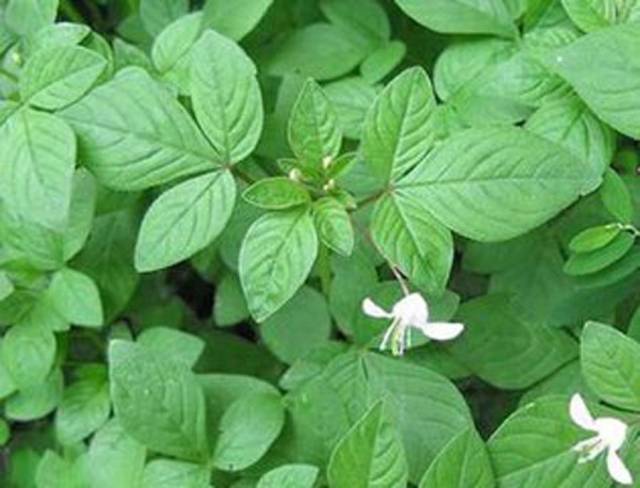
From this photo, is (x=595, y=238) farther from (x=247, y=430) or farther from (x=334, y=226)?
(x=247, y=430)

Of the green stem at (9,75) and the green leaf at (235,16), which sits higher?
the green leaf at (235,16)

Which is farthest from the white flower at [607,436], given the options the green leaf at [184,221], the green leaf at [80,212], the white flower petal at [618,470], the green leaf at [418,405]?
the green leaf at [80,212]

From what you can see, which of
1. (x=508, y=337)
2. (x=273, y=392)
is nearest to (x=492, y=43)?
(x=508, y=337)

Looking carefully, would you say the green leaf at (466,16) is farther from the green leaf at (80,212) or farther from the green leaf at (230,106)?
the green leaf at (80,212)

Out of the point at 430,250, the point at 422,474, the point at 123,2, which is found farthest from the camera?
the point at 123,2

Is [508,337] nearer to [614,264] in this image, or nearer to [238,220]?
[614,264]

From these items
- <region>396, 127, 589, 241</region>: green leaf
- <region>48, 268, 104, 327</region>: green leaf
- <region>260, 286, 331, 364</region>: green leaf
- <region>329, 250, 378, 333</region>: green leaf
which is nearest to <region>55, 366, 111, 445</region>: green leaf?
<region>48, 268, 104, 327</region>: green leaf
